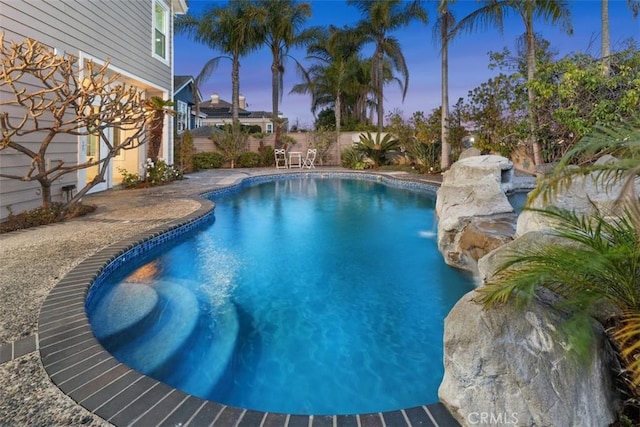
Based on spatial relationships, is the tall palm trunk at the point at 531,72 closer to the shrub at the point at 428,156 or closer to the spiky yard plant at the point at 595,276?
the shrub at the point at 428,156

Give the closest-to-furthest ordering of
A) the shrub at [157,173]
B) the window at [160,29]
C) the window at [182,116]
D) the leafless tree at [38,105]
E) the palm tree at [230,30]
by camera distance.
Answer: the leafless tree at [38,105] < the shrub at [157,173] < the window at [160,29] < the palm tree at [230,30] < the window at [182,116]

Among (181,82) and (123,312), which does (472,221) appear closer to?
(123,312)

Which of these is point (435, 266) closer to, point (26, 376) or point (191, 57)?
point (26, 376)

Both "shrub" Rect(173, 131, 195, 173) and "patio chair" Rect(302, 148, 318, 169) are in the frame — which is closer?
"shrub" Rect(173, 131, 195, 173)

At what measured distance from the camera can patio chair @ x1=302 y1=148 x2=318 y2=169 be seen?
19872mm

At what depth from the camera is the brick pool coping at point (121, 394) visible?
200 cm

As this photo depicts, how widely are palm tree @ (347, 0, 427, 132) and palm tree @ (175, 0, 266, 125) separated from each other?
593 cm

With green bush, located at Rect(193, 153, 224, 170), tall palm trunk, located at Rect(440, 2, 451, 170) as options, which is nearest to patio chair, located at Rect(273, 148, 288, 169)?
green bush, located at Rect(193, 153, 224, 170)

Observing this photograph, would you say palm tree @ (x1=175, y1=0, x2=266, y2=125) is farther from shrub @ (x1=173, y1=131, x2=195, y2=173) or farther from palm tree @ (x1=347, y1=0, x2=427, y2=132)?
palm tree @ (x1=347, y1=0, x2=427, y2=132)

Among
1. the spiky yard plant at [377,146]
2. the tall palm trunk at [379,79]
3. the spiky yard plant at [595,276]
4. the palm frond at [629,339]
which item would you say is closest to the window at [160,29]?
the spiky yard plant at [377,146]

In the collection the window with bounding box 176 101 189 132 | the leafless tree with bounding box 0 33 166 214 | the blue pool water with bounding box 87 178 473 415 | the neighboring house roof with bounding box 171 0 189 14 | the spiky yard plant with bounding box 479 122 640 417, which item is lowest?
the blue pool water with bounding box 87 178 473 415

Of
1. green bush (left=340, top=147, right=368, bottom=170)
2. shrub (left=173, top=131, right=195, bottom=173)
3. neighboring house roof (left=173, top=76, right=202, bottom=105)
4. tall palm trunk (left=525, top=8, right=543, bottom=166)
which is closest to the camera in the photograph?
tall palm trunk (left=525, top=8, right=543, bottom=166)

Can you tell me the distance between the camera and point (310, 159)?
2089 cm

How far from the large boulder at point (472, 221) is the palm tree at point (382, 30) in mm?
14666
